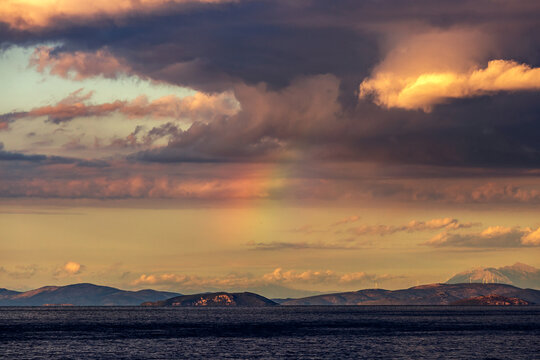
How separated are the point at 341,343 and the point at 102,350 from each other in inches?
2518

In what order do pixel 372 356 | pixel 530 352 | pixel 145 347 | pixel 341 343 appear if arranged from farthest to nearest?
A: pixel 341 343
pixel 145 347
pixel 530 352
pixel 372 356

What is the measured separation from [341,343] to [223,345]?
32.7m

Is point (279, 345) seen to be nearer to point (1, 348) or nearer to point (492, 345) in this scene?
point (492, 345)

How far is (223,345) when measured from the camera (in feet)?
597

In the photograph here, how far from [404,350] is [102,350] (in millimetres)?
71472

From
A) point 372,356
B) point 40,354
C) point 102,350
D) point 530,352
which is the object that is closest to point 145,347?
point 102,350

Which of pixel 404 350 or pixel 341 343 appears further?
pixel 341 343

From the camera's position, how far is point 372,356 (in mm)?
150625

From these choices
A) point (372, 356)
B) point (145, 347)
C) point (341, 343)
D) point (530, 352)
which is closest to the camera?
point (372, 356)

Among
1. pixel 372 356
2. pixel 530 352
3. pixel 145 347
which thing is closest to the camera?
pixel 372 356

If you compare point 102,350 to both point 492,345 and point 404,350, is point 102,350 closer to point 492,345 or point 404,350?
point 404,350

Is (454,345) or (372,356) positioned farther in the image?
(454,345)

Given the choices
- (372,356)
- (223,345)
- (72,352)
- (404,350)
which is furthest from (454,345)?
(72,352)

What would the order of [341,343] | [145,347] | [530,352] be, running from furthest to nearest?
1. [341,343]
2. [145,347]
3. [530,352]
